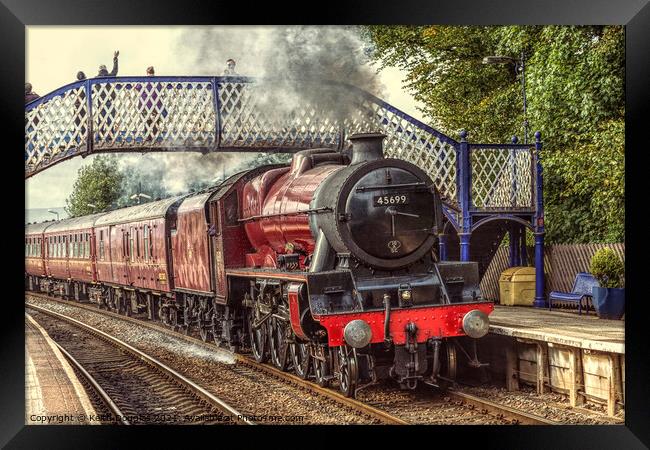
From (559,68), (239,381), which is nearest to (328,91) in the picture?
(559,68)

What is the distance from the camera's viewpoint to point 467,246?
1102 centimetres

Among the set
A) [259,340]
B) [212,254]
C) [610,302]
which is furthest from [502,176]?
[212,254]

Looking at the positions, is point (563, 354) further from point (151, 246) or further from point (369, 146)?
point (151, 246)

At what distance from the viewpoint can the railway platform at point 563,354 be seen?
27.9 feet

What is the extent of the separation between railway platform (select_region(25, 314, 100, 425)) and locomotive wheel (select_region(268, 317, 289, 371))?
2302mm

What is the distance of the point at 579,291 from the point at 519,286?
116 centimetres

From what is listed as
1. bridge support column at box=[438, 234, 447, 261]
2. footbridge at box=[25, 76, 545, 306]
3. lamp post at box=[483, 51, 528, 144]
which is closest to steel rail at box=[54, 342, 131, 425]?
footbridge at box=[25, 76, 545, 306]

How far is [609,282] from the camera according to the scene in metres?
9.67

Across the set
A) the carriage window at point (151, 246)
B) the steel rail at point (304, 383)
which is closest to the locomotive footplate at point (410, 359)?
the steel rail at point (304, 383)

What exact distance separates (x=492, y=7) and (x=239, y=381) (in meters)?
5.23

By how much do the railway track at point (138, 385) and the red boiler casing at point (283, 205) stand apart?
1.85 meters

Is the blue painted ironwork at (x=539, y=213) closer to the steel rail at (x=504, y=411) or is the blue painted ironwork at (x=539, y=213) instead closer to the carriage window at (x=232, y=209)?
the steel rail at (x=504, y=411)

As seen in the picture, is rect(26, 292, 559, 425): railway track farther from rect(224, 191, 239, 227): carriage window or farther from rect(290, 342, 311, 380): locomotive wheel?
rect(224, 191, 239, 227): carriage window

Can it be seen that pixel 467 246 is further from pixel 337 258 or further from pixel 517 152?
pixel 337 258
